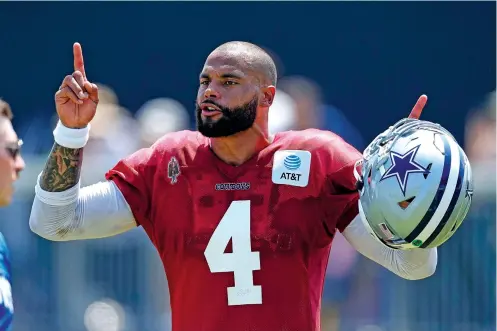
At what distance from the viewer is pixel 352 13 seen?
1054 centimetres

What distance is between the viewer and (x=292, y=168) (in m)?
4.82

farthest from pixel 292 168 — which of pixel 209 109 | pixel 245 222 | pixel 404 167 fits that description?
pixel 404 167

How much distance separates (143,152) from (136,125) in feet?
13.8

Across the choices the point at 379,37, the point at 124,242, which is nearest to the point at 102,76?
the point at 379,37

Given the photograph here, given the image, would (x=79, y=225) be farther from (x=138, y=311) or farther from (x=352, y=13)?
(x=352, y=13)

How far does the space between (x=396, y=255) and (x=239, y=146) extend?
30.1 inches

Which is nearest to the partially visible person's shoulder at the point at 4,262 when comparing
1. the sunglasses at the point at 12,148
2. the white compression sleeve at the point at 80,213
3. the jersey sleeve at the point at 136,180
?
the white compression sleeve at the point at 80,213

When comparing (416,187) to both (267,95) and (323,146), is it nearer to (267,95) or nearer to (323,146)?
(323,146)

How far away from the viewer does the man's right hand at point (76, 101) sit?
4590 millimetres

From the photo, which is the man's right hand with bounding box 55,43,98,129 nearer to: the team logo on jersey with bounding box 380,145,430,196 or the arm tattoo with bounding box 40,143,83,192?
the arm tattoo with bounding box 40,143,83,192

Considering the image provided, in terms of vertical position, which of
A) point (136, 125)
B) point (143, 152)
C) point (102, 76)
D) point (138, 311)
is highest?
point (102, 76)

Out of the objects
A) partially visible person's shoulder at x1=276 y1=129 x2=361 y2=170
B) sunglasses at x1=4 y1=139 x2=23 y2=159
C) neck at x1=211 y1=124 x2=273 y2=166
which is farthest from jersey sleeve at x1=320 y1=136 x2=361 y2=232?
sunglasses at x1=4 y1=139 x2=23 y2=159

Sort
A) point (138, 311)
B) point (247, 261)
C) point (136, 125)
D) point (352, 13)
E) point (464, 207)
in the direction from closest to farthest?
1. point (464, 207)
2. point (247, 261)
3. point (138, 311)
4. point (136, 125)
5. point (352, 13)

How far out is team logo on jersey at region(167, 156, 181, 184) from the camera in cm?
484
